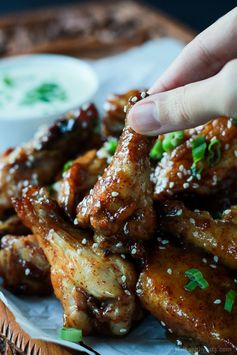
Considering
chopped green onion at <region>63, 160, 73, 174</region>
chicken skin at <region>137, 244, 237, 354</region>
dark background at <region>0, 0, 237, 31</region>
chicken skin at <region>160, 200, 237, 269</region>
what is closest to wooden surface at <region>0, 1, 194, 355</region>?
chopped green onion at <region>63, 160, 73, 174</region>

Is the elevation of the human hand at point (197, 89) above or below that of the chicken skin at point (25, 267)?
above

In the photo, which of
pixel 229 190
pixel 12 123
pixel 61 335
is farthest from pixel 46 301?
pixel 12 123

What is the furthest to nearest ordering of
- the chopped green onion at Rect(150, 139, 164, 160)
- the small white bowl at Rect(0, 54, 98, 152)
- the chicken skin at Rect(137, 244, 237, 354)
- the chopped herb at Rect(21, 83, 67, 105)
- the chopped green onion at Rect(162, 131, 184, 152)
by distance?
the chopped herb at Rect(21, 83, 67, 105) → the small white bowl at Rect(0, 54, 98, 152) → the chopped green onion at Rect(150, 139, 164, 160) → the chopped green onion at Rect(162, 131, 184, 152) → the chicken skin at Rect(137, 244, 237, 354)

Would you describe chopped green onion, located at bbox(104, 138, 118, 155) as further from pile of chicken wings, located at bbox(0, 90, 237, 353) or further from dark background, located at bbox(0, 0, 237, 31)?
dark background, located at bbox(0, 0, 237, 31)

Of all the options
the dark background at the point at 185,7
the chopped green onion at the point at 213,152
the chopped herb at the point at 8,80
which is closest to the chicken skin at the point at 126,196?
the chopped green onion at the point at 213,152

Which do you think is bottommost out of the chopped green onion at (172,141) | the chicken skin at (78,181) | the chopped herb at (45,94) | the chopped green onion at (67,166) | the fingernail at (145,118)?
the chopped herb at (45,94)

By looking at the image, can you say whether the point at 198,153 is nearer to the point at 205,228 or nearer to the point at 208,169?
the point at 208,169

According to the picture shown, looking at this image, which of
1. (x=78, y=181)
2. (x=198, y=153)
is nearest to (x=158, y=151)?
(x=198, y=153)

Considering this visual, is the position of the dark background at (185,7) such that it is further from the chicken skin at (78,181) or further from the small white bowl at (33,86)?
the chicken skin at (78,181)
